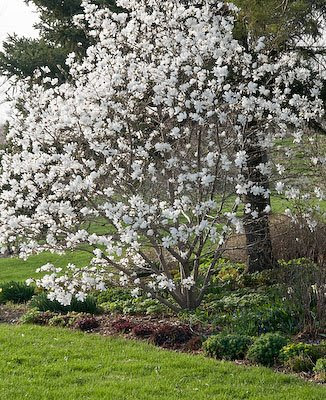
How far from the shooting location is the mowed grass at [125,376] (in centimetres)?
538

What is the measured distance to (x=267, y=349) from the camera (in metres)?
6.42

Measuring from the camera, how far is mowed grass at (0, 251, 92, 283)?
46.3ft

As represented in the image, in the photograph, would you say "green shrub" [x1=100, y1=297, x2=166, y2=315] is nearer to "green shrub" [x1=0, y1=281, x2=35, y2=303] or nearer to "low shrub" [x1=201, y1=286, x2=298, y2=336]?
"low shrub" [x1=201, y1=286, x2=298, y2=336]

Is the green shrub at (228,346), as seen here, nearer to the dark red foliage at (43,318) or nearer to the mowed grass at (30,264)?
the dark red foliage at (43,318)

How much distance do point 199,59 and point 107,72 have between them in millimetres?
1190

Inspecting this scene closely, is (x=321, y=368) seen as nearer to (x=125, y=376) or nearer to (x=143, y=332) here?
(x=125, y=376)

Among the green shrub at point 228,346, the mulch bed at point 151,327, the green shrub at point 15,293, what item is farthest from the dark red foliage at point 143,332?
the green shrub at point 15,293

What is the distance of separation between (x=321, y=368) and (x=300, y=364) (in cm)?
26

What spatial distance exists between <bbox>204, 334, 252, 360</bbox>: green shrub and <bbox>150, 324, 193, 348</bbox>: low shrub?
0.55 metres

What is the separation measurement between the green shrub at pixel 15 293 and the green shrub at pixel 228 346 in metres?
4.97

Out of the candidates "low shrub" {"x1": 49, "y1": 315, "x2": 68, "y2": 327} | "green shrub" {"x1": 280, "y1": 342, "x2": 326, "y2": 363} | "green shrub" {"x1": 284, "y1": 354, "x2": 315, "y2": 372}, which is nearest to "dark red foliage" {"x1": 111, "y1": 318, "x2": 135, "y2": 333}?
"low shrub" {"x1": 49, "y1": 315, "x2": 68, "y2": 327}

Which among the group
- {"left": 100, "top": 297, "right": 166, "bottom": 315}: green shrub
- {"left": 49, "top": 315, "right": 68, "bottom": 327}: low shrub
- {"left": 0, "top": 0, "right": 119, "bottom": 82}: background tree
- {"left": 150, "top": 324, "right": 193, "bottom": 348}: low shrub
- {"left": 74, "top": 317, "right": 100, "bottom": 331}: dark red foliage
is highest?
{"left": 0, "top": 0, "right": 119, "bottom": 82}: background tree

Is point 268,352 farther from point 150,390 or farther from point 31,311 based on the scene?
point 31,311

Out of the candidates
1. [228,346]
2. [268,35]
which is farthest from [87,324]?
[268,35]
